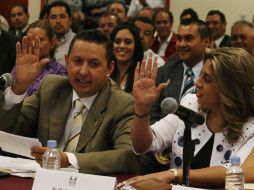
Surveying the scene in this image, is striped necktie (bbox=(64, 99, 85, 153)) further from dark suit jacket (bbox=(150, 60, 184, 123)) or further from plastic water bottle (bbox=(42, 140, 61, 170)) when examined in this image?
dark suit jacket (bbox=(150, 60, 184, 123))

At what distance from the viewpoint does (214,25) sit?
7543 mm

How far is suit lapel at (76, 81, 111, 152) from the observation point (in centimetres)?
262

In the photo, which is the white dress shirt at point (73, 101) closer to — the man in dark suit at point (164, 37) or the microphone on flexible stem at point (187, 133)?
the microphone on flexible stem at point (187, 133)

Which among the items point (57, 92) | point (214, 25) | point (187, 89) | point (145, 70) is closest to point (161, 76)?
point (187, 89)

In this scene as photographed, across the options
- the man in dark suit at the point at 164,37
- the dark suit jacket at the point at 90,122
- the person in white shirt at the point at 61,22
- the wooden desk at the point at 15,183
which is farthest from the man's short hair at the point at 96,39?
the man in dark suit at the point at 164,37

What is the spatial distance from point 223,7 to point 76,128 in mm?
6174

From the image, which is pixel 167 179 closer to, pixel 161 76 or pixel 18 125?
pixel 18 125

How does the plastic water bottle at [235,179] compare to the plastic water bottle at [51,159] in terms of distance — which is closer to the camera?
the plastic water bottle at [235,179]

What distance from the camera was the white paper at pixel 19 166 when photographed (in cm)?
229

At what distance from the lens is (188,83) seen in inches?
173

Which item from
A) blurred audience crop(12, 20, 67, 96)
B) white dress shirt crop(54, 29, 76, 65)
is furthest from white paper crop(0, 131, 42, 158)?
A: white dress shirt crop(54, 29, 76, 65)

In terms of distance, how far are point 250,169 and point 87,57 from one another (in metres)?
0.94

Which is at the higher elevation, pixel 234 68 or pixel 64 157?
pixel 234 68

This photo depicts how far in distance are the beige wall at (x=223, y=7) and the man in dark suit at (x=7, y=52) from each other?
368 centimetres
